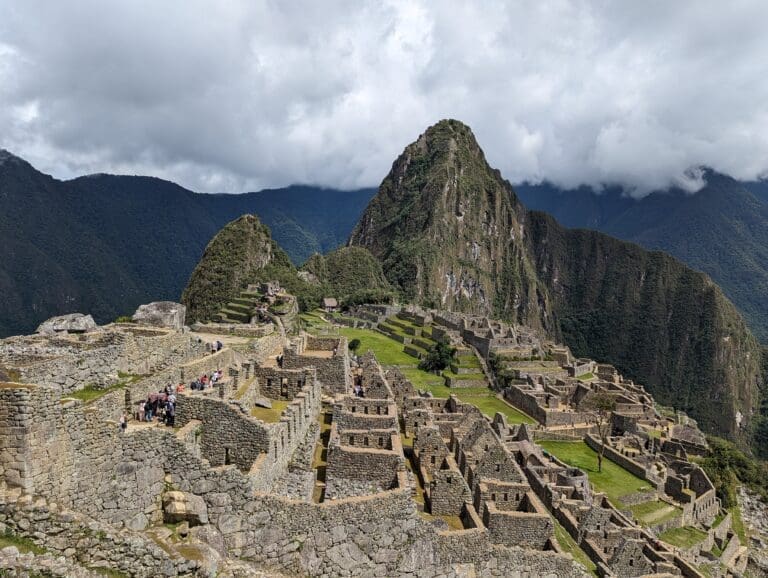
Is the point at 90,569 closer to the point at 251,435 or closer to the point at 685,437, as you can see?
the point at 251,435

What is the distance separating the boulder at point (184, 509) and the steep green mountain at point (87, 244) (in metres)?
65.1

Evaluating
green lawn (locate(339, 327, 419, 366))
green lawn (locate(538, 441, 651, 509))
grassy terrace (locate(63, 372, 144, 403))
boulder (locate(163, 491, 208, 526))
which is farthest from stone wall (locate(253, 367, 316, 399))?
green lawn (locate(339, 327, 419, 366))

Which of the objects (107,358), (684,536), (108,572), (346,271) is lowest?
(684,536)

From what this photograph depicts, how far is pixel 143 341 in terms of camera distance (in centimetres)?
1642

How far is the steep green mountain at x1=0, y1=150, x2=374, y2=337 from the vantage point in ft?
268

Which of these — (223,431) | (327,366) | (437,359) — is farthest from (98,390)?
(437,359)

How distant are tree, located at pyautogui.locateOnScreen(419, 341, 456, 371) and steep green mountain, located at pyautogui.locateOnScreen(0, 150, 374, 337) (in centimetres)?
4668

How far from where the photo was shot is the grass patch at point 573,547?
22672mm

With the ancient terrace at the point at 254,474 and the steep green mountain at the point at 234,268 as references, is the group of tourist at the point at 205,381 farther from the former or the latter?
the steep green mountain at the point at 234,268

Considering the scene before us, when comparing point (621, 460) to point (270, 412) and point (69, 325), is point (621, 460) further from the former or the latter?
point (69, 325)

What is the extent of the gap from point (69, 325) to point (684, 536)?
38804 millimetres

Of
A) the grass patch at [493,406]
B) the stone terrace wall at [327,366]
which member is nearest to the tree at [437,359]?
the grass patch at [493,406]

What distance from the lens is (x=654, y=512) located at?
124ft

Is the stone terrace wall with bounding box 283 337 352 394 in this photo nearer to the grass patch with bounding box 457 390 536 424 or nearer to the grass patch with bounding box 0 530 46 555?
the grass patch with bounding box 0 530 46 555
